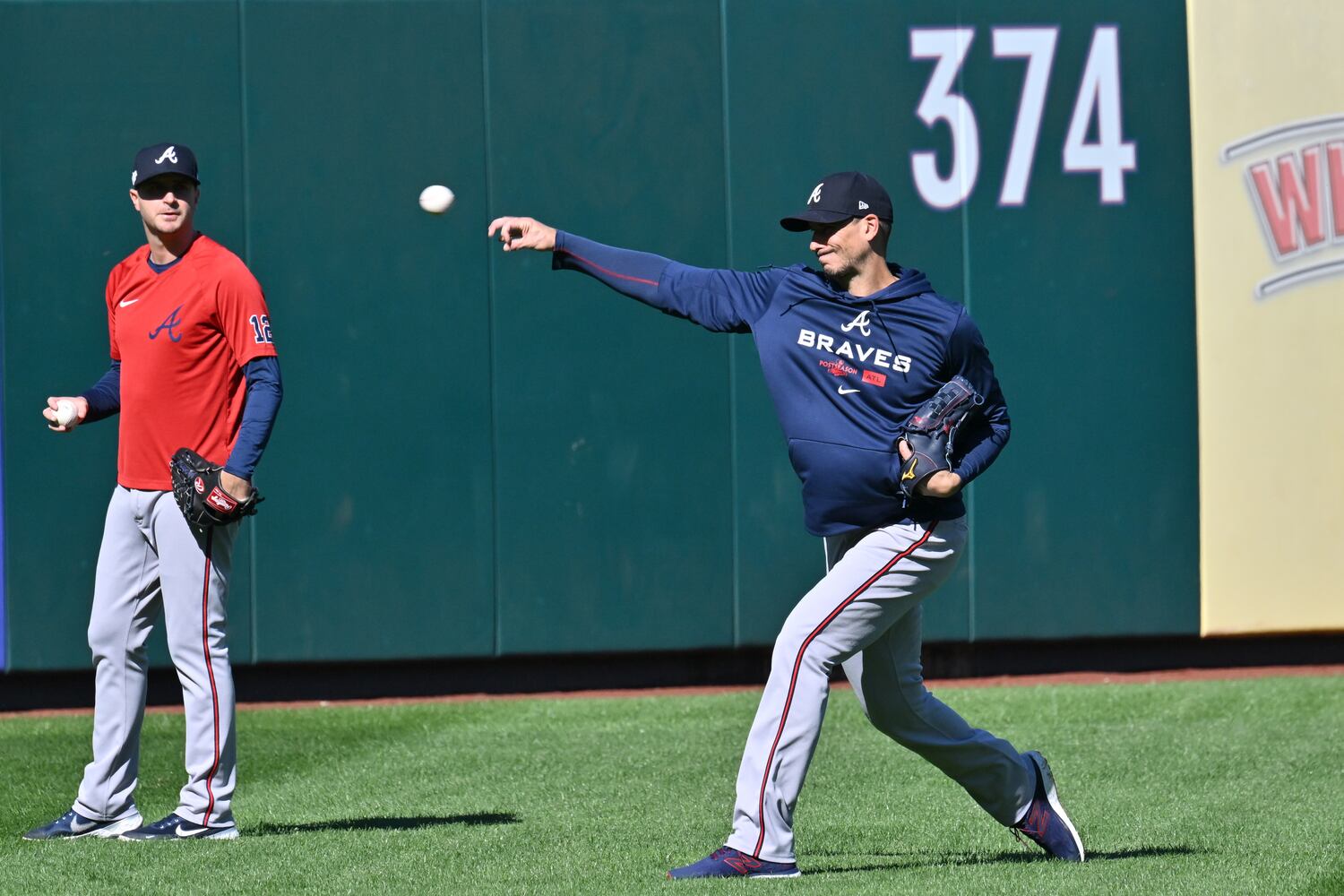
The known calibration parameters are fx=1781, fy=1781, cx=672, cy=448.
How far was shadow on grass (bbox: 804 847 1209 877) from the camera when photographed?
4797mm

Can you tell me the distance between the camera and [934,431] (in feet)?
14.8

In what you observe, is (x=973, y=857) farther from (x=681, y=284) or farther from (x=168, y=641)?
(x=168, y=641)

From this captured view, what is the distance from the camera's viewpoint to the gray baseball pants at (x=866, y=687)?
4508 millimetres

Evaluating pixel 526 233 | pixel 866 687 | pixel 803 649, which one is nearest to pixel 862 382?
pixel 803 649

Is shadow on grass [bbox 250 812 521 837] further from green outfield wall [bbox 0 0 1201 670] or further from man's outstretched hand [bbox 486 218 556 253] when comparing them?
green outfield wall [bbox 0 0 1201 670]

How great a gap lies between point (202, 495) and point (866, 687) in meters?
1.90

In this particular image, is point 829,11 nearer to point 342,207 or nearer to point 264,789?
point 342,207

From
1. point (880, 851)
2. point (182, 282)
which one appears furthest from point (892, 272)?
point (182, 282)

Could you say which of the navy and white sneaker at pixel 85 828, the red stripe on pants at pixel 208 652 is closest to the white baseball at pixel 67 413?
the red stripe on pants at pixel 208 652

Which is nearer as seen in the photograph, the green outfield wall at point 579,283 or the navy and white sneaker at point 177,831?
the navy and white sneaker at point 177,831

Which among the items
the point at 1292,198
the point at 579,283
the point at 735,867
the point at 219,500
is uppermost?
the point at 1292,198

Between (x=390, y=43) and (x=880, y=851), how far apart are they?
15.4 feet

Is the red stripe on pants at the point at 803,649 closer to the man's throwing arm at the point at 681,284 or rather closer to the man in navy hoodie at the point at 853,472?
the man in navy hoodie at the point at 853,472

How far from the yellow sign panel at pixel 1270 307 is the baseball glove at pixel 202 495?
518 cm
